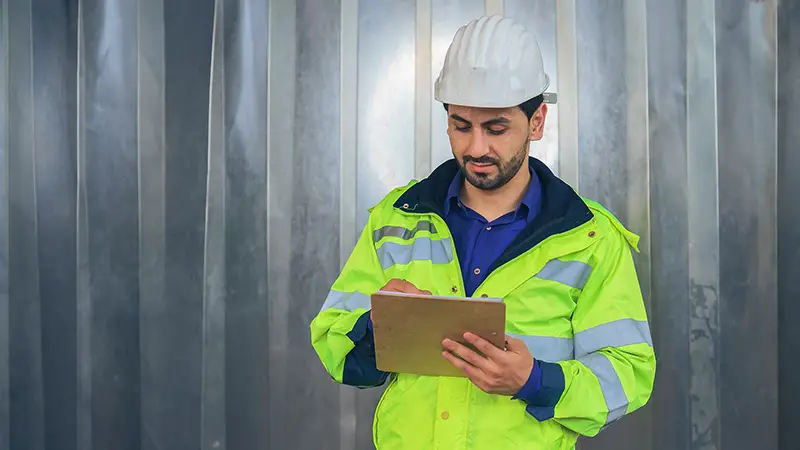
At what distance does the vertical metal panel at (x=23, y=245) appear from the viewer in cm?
253

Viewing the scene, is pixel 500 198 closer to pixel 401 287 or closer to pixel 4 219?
pixel 401 287

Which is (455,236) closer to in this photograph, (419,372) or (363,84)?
(419,372)

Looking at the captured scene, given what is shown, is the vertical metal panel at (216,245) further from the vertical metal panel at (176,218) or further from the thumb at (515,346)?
the thumb at (515,346)

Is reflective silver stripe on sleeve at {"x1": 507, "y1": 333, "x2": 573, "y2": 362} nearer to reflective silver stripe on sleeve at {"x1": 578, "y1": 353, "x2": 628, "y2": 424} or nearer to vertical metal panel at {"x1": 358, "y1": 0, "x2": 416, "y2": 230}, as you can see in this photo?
reflective silver stripe on sleeve at {"x1": 578, "y1": 353, "x2": 628, "y2": 424}

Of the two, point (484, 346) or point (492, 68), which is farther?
point (492, 68)

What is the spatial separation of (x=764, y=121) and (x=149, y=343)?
1761mm

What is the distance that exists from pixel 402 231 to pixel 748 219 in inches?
42.4

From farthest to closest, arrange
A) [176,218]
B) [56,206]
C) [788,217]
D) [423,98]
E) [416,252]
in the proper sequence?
[56,206] < [176,218] < [423,98] < [788,217] < [416,252]

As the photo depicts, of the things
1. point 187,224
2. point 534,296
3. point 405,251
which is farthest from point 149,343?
point 534,296

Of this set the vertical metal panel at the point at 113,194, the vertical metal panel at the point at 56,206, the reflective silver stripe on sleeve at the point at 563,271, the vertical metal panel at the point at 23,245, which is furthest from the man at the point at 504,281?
the vertical metal panel at the point at 23,245

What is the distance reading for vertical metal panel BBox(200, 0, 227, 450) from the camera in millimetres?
2287

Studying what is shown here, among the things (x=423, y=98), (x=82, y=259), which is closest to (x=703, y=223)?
(x=423, y=98)

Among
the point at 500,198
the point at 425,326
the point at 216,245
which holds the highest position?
the point at 500,198

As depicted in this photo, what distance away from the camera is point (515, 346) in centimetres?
129
